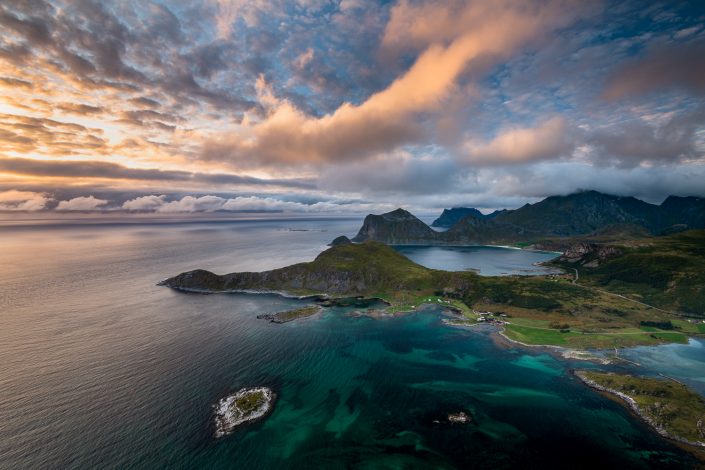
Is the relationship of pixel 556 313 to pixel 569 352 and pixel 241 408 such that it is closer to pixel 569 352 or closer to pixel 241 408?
pixel 569 352

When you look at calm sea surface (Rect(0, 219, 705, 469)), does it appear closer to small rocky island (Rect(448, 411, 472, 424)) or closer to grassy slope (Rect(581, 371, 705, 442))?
small rocky island (Rect(448, 411, 472, 424))

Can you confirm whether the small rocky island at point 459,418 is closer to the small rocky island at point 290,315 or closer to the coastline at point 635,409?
the coastline at point 635,409

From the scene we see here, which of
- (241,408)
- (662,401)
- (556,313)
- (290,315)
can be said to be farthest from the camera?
(556,313)

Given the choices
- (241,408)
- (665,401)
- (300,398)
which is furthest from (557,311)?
(241,408)

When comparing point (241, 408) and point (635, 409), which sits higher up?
point (241, 408)

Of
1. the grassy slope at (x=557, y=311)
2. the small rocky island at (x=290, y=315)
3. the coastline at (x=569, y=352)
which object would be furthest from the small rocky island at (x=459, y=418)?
the small rocky island at (x=290, y=315)

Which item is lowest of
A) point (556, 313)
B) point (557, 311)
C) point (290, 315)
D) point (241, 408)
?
point (290, 315)
